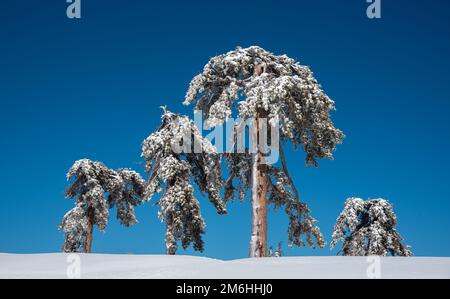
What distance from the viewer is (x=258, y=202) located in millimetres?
23828

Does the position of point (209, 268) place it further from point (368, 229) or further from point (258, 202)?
point (368, 229)

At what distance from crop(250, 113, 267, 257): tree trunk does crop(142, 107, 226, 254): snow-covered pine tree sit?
3098 millimetres

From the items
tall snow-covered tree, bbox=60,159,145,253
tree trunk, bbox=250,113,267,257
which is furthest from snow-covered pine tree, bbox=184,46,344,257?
tall snow-covered tree, bbox=60,159,145,253

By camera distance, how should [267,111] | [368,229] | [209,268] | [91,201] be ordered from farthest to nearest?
[368,229], [91,201], [267,111], [209,268]

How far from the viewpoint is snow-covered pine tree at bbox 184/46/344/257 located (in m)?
22.7

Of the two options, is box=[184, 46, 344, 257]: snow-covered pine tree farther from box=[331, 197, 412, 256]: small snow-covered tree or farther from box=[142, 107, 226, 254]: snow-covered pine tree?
box=[331, 197, 412, 256]: small snow-covered tree

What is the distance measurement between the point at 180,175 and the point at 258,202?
545cm

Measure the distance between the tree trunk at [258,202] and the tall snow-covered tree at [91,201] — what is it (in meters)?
12.1

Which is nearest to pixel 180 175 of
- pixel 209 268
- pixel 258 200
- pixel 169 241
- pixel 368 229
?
pixel 169 241
